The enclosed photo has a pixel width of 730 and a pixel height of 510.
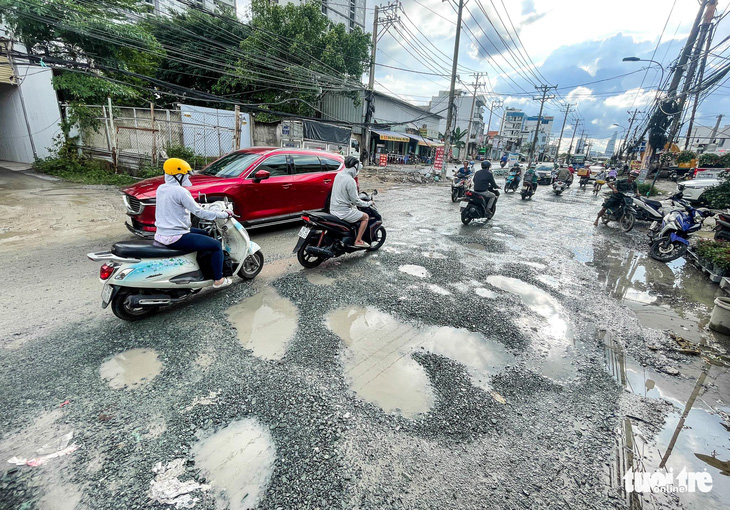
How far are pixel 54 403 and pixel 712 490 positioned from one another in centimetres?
433

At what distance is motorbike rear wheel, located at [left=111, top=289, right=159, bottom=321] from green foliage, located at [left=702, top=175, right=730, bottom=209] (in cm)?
1486

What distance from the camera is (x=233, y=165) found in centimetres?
607

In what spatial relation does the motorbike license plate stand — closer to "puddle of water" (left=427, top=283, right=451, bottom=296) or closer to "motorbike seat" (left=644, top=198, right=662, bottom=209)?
"puddle of water" (left=427, top=283, right=451, bottom=296)

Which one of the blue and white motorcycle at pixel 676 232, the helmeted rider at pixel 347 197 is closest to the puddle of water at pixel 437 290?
the helmeted rider at pixel 347 197

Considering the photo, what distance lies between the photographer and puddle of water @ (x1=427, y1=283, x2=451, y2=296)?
4320mm

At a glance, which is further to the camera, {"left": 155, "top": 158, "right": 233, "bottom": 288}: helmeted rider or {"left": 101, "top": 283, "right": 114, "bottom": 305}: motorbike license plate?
{"left": 155, "top": 158, "right": 233, "bottom": 288}: helmeted rider

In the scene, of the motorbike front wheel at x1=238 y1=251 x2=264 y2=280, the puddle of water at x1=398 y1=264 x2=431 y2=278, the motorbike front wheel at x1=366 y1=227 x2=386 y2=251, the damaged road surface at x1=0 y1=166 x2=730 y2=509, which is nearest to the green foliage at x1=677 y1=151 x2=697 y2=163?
the damaged road surface at x1=0 y1=166 x2=730 y2=509

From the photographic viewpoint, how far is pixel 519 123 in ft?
272

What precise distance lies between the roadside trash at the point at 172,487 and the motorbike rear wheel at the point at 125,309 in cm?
185

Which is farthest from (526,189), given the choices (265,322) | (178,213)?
(178,213)

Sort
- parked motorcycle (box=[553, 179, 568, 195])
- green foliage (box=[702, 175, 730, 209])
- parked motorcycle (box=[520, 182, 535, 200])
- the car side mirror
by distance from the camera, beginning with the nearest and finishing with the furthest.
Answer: the car side mirror
green foliage (box=[702, 175, 730, 209])
parked motorcycle (box=[520, 182, 535, 200])
parked motorcycle (box=[553, 179, 568, 195])

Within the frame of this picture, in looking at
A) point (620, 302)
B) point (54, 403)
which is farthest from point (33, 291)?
point (620, 302)

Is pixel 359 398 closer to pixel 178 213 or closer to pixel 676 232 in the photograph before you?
pixel 178 213

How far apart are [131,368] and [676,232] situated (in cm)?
934
